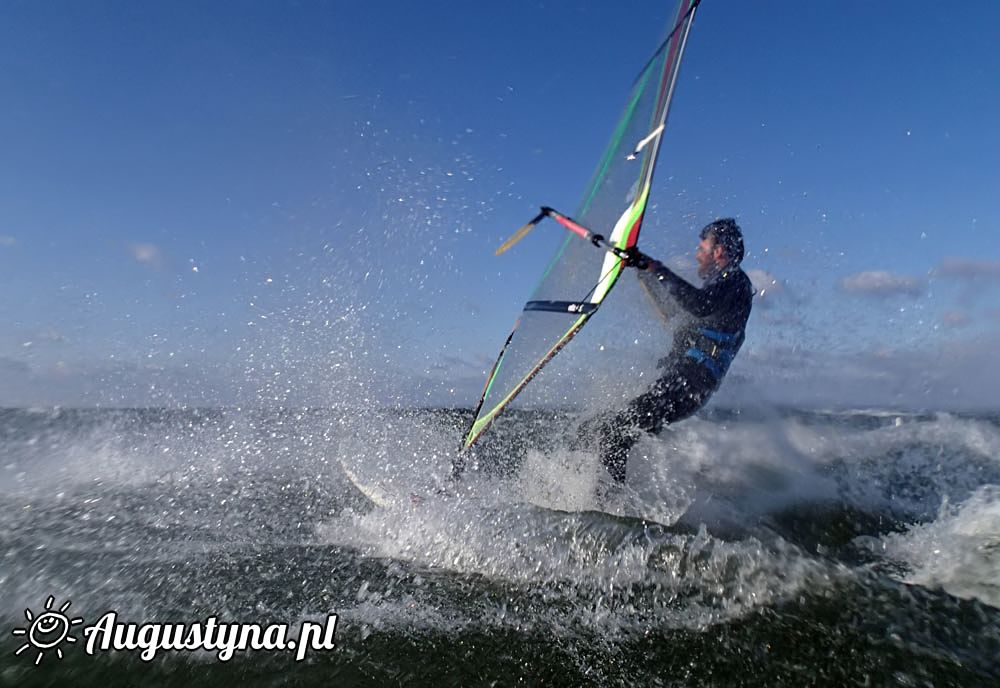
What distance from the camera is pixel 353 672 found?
1.86m

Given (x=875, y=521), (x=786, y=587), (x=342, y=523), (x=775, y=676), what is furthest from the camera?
(x=875, y=521)

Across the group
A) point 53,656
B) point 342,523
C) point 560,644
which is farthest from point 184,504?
point 560,644

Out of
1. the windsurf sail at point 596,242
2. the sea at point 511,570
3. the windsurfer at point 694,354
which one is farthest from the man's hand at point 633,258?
the sea at point 511,570

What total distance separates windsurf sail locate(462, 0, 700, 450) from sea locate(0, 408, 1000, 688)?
2.60 ft

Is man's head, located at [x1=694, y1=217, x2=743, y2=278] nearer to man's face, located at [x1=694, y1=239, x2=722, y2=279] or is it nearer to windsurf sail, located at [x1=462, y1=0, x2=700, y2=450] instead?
man's face, located at [x1=694, y1=239, x2=722, y2=279]

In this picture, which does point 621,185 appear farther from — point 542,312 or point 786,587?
point 786,587

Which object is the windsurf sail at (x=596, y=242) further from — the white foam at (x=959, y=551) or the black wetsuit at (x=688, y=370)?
the white foam at (x=959, y=551)

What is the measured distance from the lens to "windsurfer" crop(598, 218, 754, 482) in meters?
4.49

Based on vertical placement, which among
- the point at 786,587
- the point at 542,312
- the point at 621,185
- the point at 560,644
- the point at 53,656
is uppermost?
the point at 621,185

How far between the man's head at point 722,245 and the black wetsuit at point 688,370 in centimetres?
11

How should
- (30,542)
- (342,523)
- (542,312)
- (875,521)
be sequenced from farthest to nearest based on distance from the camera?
1. (542,312)
2. (875,521)
3. (342,523)
4. (30,542)

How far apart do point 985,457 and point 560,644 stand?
6830mm

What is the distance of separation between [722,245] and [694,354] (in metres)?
0.98

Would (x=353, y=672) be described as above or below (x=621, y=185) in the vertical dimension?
below
